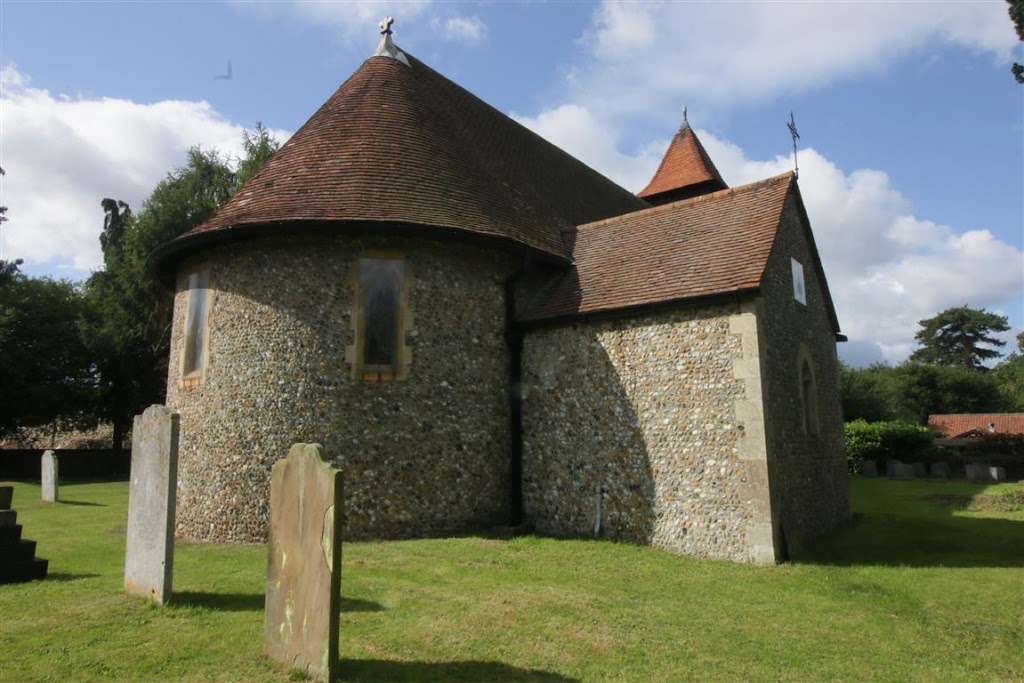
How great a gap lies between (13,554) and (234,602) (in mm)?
2775

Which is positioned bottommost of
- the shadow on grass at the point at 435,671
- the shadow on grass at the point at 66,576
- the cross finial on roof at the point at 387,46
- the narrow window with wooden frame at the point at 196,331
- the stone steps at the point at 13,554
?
the shadow on grass at the point at 435,671

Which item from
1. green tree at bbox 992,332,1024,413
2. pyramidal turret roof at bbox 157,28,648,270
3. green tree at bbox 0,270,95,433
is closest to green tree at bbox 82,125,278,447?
green tree at bbox 0,270,95,433

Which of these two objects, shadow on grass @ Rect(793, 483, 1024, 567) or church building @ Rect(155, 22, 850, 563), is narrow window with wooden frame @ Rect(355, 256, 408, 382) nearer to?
church building @ Rect(155, 22, 850, 563)

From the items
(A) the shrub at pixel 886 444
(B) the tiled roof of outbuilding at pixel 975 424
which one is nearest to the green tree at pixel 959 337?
(B) the tiled roof of outbuilding at pixel 975 424

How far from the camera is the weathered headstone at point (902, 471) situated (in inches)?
1006

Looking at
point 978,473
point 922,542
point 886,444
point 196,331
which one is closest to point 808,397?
point 922,542

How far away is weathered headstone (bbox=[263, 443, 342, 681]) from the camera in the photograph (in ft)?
15.2

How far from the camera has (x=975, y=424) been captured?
1687 inches

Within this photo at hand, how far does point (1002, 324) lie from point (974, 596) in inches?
3063

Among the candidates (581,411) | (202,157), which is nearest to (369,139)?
(581,411)

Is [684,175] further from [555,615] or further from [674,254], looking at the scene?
[555,615]

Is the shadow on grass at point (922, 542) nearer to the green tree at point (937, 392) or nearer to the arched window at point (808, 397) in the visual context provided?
the arched window at point (808, 397)

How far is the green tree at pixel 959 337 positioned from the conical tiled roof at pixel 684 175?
56185 millimetres

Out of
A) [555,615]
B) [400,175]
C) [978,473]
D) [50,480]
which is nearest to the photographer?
[555,615]
